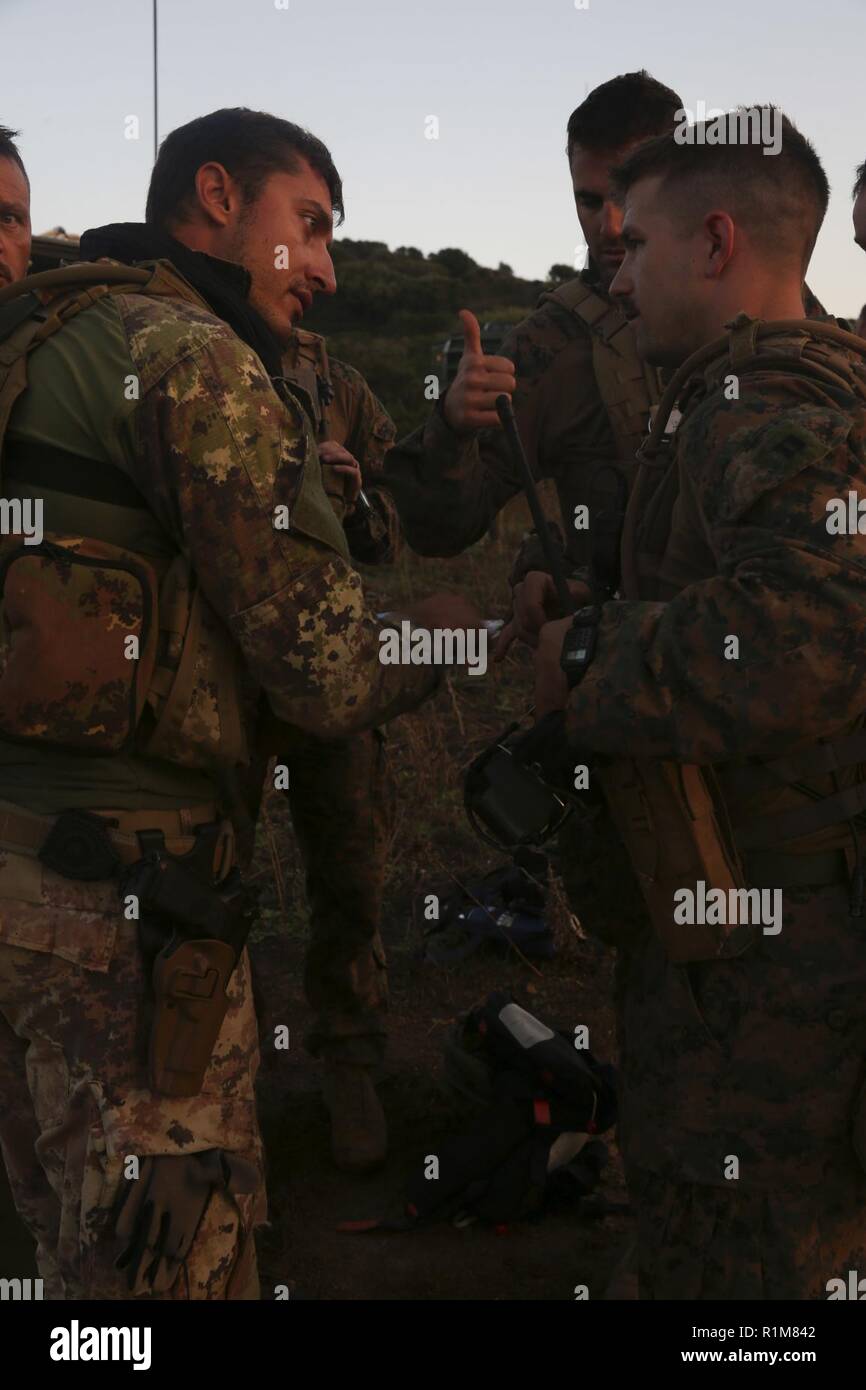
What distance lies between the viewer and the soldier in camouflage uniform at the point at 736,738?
2039 millimetres

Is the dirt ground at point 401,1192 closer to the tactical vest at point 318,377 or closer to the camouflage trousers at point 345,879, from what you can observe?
the camouflage trousers at point 345,879

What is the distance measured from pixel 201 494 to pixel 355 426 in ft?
7.40

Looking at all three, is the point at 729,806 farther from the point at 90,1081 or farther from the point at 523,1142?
the point at 523,1142

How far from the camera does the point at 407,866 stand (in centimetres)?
614

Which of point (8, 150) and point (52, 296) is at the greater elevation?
point (8, 150)

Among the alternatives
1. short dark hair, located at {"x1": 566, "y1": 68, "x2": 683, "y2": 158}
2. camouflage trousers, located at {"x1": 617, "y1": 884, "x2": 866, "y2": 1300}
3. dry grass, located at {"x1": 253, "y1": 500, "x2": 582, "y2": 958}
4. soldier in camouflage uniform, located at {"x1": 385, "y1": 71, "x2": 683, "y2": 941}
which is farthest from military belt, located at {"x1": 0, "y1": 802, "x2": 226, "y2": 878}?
dry grass, located at {"x1": 253, "y1": 500, "x2": 582, "y2": 958}

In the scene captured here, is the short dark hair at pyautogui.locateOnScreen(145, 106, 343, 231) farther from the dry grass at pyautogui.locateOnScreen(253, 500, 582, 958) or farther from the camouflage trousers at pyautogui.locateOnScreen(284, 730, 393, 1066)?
the dry grass at pyautogui.locateOnScreen(253, 500, 582, 958)

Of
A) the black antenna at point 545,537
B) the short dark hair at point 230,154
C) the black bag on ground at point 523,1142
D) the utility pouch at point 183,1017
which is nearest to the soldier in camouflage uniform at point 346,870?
the black bag on ground at point 523,1142

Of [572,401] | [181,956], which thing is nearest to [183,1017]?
[181,956]

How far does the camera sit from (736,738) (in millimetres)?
2094

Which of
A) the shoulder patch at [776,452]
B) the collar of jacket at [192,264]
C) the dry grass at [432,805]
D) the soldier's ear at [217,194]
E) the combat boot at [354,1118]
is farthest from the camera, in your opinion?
the dry grass at [432,805]

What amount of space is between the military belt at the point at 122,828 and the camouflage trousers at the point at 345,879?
1.67m
